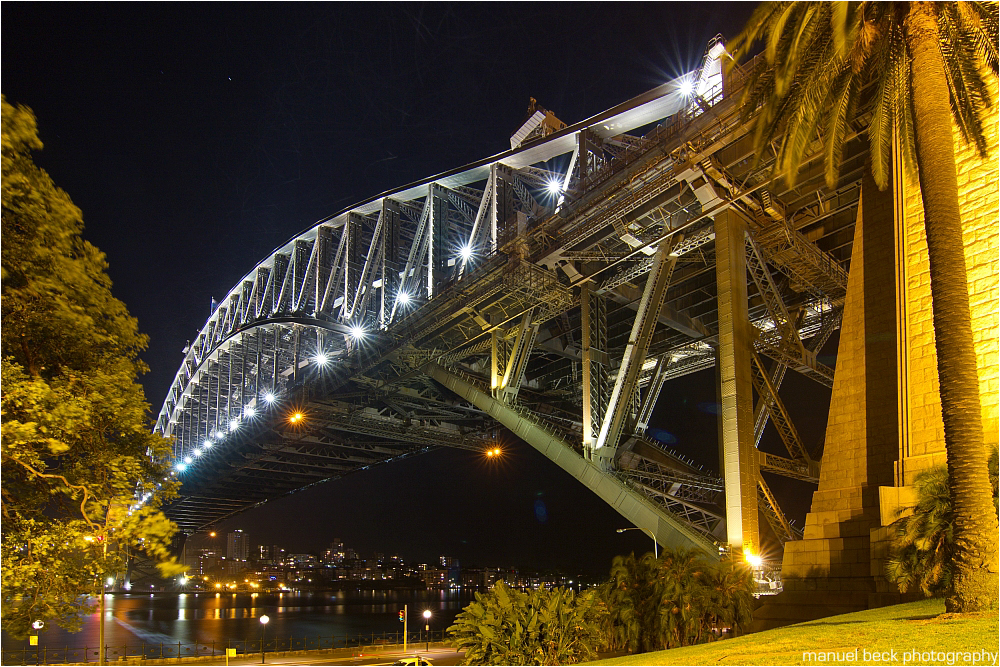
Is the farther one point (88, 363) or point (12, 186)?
point (88, 363)

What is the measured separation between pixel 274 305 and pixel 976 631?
7313 centimetres

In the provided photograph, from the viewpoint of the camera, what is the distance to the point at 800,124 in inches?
535

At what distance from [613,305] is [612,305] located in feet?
0.20

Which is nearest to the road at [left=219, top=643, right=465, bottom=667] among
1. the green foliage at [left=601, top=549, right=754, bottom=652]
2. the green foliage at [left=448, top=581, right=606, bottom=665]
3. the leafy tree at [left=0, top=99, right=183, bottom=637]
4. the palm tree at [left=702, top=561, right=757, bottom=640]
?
the green foliage at [left=601, top=549, right=754, bottom=652]

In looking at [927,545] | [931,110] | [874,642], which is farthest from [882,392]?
[874,642]

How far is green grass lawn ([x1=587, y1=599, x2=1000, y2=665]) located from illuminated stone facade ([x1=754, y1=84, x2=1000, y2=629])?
2443 millimetres

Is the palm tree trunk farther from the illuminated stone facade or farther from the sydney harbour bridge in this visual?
the sydney harbour bridge

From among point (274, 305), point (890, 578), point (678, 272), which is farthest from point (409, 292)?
point (890, 578)

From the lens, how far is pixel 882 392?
16.6m

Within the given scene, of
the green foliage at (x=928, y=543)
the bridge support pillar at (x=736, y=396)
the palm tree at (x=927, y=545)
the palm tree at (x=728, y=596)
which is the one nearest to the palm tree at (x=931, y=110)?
the green foliage at (x=928, y=543)

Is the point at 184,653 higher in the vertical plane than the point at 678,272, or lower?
lower

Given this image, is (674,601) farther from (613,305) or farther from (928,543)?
(613,305)

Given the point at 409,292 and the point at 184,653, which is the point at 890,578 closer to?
the point at 409,292

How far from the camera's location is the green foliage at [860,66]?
13.1 m
